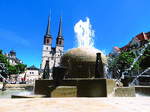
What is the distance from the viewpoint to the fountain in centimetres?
766

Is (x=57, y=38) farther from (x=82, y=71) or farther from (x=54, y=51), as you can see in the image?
(x=82, y=71)

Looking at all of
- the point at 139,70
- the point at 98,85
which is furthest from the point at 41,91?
the point at 139,70

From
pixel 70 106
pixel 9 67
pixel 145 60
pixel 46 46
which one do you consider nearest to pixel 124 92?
pixel 70 106

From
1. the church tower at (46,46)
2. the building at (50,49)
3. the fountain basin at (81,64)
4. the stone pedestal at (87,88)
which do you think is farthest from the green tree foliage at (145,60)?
the church tower at (46,46)

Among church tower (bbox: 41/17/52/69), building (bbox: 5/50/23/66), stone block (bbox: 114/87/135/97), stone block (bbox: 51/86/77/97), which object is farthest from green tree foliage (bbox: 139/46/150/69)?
church tower (bbox: 41/17/52/69)

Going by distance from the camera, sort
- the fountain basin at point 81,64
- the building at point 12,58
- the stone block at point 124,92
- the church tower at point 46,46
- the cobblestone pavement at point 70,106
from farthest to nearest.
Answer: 1. the church tower at point 46,46
2. the building at point 12,58
3. the fountain basin at point 81,64
4. the stone block at point 124,92
5. the cobblestone pavement at point 70,106

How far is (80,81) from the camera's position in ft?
26.4

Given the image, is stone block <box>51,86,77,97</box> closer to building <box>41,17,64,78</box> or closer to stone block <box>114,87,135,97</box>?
stone block <box>114,87,135,97</box>

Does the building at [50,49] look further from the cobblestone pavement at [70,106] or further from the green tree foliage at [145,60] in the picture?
the cobblestone pavement at [70,106]

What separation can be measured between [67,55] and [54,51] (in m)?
134

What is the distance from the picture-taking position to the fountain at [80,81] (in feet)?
25.1

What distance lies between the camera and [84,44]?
522 inches

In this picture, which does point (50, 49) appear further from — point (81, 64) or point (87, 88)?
point (87, 88)

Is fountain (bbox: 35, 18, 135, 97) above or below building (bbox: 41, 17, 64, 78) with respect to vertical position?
below
